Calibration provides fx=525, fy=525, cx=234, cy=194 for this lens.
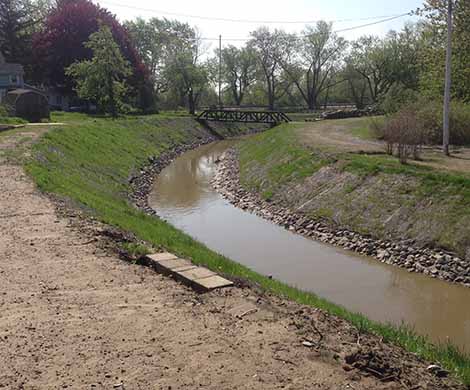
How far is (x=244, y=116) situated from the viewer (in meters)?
52.2

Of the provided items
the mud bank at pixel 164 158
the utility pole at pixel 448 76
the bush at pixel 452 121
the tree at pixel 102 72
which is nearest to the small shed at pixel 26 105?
the mud bank at pixel 164 158

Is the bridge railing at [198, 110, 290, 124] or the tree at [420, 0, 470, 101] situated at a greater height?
the tree at [420, 0, 470, 101]

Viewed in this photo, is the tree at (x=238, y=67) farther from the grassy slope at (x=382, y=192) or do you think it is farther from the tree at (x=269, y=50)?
the grassy slope at (x=382, y=192)

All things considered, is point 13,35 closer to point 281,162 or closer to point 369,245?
point 281,162

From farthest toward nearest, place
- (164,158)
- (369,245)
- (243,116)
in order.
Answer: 1. (243,116)
2. (164,158)
3. (369,245)

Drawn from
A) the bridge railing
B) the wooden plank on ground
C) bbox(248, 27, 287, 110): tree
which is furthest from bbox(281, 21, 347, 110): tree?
the wooden plank on ground

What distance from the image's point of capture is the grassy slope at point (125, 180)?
6719mm

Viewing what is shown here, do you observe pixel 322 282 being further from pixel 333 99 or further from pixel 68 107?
pixel 333 99

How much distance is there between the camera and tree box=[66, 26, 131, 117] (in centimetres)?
4081

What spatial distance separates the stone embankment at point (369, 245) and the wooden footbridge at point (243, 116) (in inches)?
1108

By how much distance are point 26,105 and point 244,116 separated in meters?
24.5

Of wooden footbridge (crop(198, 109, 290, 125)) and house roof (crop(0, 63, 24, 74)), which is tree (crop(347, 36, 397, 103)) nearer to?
wooden footbridge (crop(198, 109, 290, 125))

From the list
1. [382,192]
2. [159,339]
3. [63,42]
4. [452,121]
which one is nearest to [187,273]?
[159,339]

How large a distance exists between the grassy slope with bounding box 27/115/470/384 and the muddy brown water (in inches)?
73.6
